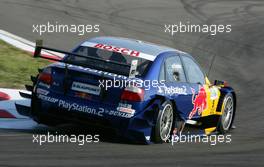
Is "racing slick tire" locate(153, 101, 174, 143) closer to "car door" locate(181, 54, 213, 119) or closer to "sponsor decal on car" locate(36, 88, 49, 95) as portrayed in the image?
"car door" locate(181, 54, 213, 119)

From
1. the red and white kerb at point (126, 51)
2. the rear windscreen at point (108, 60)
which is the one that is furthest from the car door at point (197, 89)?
the rear windscreen at point (108, 60)

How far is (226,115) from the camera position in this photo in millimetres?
11539

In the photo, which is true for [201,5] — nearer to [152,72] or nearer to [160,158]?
[152,72]

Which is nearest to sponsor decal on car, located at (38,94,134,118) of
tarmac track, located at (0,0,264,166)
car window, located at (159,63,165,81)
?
tarmac track, located at (0,0,264,166)

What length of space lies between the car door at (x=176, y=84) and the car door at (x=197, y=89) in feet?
0.61

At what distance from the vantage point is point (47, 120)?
368 inches

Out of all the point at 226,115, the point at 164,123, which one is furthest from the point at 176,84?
the point at 226,115

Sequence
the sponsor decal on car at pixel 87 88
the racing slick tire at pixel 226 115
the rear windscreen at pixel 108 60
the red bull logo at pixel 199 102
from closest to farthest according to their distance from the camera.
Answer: the sponsor decal on car at pixel 87 88
the rear windscreen at pixel 108 60
the red bull logo at pixel 199 102
the racing slick tire at pixel 226 115

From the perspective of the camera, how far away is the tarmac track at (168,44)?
770 centimetres

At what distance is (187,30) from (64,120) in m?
12.3

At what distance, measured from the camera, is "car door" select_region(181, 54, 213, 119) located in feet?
33.9

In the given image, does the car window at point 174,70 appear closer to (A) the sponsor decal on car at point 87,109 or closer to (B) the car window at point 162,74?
(B) the car window at point 162,74

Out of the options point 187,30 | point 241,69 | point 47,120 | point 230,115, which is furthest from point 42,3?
point 47,120

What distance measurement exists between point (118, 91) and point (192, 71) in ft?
6.71
